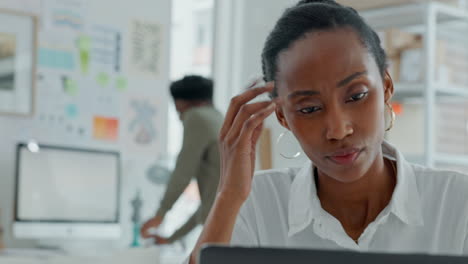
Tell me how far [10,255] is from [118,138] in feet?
3.93

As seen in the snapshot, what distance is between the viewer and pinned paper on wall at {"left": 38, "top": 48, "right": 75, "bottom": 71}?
3789 mm

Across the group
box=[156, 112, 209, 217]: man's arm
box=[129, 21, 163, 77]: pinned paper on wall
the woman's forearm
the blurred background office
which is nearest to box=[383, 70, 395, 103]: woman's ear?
the woman's forearm

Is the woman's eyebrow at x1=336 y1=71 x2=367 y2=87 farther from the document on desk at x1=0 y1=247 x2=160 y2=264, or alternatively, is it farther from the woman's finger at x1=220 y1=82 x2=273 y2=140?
the document on desk at x1=0 y1=247 x2=160 y2=264

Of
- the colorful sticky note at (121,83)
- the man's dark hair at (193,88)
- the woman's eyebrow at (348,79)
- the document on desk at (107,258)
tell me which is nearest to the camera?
the woman's eyebrow at (348,79)

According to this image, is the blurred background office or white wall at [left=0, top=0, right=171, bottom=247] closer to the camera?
the blurred background office

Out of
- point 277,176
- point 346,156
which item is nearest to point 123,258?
point 277,176

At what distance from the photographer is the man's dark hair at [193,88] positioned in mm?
3584

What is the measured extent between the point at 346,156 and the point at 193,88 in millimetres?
2505

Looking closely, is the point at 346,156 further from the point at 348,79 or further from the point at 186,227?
the point at 186,227

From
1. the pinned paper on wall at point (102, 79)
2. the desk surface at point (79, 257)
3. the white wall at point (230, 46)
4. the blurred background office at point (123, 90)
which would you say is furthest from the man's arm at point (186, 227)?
the pinned paper on wall at point (102, 79)

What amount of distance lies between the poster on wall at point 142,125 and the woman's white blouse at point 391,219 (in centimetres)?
292

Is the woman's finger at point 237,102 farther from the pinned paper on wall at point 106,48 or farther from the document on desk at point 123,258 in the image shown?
the pinned paper on wall at point 106,48

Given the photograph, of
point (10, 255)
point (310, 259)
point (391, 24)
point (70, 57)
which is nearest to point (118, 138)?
point (70, 57)

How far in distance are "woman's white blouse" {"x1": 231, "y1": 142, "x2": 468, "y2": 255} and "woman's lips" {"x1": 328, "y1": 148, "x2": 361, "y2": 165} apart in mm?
111
